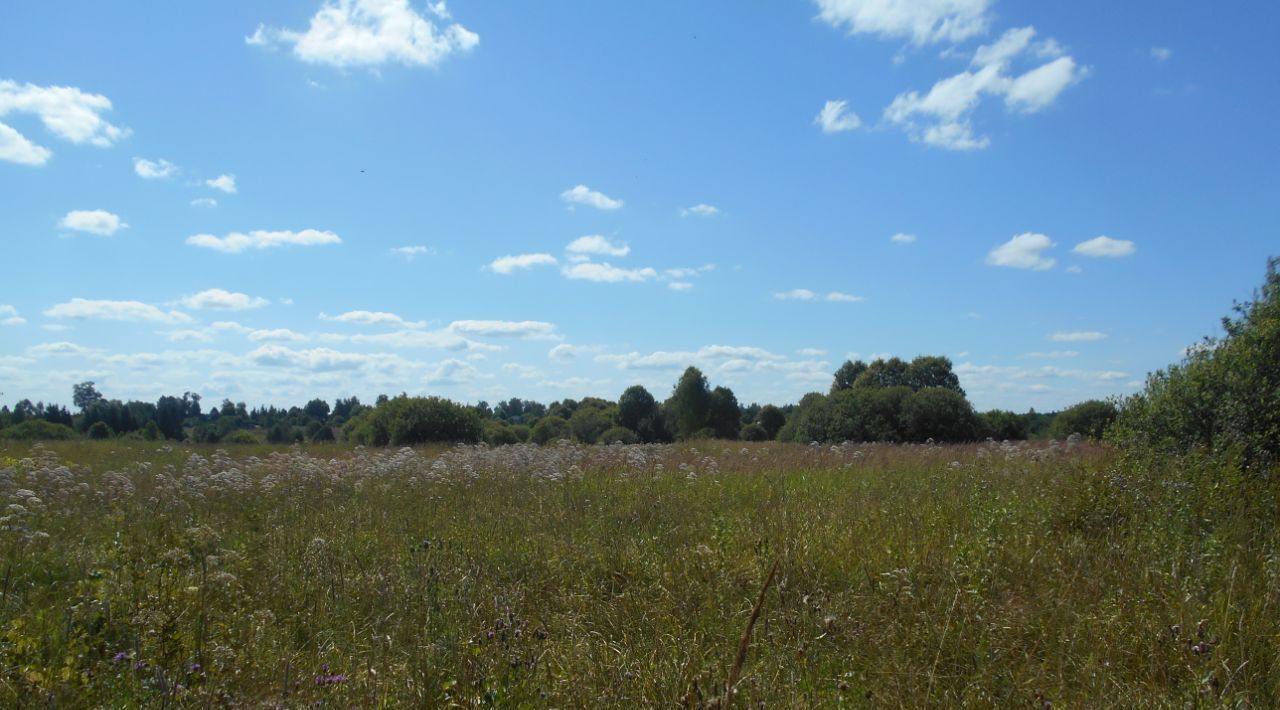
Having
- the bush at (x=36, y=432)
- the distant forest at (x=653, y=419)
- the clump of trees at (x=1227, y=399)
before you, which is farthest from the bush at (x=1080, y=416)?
the bush at (x=36, y=432)

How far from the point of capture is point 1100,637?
146 inches

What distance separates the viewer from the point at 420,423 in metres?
25.1

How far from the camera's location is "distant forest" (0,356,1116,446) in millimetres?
25672

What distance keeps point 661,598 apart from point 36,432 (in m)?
23.6

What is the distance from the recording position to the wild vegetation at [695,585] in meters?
3.26

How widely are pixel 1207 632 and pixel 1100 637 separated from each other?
1.53 feet

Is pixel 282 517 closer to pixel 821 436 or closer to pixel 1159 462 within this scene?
pixel 1159 462

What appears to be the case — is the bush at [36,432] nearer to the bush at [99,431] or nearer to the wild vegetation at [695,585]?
the bush at [99,431]

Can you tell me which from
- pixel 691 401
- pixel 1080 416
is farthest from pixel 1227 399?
pixel 691 401

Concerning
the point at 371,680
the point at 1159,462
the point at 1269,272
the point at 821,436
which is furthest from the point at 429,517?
the point at 821,436

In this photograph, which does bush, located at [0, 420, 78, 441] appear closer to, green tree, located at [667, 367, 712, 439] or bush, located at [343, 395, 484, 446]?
bush, located at [343, 395, 484, 446]

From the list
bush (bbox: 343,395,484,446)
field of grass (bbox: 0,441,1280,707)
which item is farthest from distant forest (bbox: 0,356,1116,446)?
field of grass (bbox: 0,441,1280,707)

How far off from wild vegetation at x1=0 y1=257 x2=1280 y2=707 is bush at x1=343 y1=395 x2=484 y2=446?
1586 centimetres

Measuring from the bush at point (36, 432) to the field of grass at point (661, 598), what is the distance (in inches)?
628
